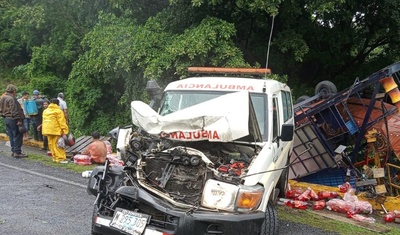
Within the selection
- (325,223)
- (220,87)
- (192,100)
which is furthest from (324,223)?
(192,100)

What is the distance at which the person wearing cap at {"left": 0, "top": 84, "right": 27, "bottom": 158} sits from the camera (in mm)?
10680

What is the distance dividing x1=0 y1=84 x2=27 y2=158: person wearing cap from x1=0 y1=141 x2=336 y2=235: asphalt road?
120 centimetres

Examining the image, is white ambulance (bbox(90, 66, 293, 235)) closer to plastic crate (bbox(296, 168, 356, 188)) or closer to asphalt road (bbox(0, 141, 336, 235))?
asphalt road (bbox(0, 141, 336, 235))

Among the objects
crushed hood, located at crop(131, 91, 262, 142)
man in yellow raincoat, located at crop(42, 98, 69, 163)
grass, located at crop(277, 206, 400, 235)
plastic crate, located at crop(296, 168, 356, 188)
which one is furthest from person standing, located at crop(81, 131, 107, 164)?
crushed hood, located at crop(131, 91, 262, 142)

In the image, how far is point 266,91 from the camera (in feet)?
21.3

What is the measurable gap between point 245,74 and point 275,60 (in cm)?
571

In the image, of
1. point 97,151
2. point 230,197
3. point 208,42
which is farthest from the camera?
point 208,42

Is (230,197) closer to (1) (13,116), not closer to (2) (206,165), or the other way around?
(2) (206,165)

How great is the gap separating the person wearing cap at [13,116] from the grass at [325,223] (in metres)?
6.56

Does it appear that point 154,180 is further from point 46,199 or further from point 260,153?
point 46,199

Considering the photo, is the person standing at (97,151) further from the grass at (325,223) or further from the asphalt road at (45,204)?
the grass at (325,223)

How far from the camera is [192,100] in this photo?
21.8 feet

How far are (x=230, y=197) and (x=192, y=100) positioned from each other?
236 centimetres

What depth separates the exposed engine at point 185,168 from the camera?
16.2ft
